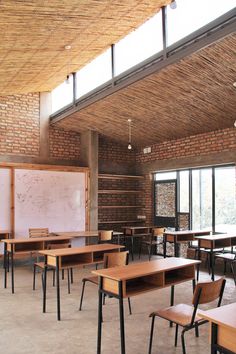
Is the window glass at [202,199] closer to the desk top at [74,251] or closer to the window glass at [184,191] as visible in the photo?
the window glass at [184,191]

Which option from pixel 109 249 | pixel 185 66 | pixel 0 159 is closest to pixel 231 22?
pixel 185 66

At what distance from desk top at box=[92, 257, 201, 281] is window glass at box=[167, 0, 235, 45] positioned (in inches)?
124

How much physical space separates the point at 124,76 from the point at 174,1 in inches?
61.5

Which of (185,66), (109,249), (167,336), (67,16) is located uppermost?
(67,16)

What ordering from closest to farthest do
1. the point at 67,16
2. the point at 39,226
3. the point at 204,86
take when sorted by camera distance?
the point at 67,16 → the point at 204,86 → the point at 39,226

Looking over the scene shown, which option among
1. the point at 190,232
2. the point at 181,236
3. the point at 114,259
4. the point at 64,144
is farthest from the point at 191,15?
the point at 64,144

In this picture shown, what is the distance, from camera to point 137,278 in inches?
150

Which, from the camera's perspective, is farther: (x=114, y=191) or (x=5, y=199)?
(x=114, y=191)

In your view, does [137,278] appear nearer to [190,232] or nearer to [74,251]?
[74,251]

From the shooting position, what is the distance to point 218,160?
24.6ft

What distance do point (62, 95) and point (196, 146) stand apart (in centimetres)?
355

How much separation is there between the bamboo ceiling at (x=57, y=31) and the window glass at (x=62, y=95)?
3.07 feet

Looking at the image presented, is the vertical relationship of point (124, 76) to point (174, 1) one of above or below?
below

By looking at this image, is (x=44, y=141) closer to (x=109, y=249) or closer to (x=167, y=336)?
(x=109, y=249)
